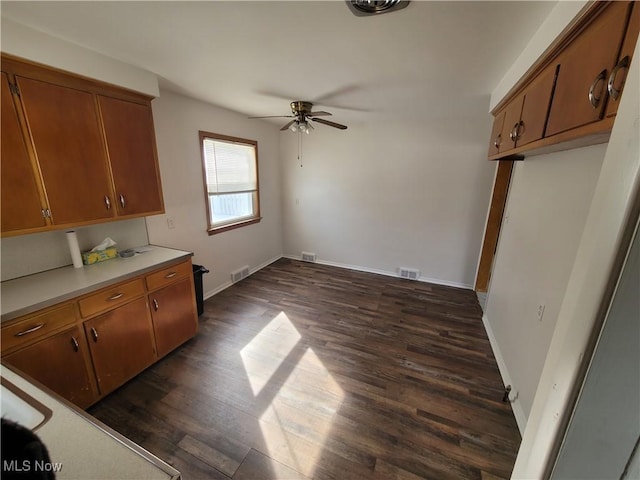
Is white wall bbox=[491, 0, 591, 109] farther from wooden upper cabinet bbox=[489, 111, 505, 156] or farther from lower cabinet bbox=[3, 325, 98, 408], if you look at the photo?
lower cabinet bbox=[3, 325, 98, 408]

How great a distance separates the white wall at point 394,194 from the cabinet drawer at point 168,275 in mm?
2635

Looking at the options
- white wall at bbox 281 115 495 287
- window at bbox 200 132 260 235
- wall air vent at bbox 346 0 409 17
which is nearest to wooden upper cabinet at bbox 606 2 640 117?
wall air vent at bbox 346 0 409 17

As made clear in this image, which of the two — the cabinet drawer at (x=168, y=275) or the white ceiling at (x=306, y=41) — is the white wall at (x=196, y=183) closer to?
the white ceiling at (x=306, y=41)

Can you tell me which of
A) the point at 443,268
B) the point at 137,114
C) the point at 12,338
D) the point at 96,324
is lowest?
the point at 443,268

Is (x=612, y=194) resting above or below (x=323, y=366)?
above

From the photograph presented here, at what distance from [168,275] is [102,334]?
593 millimetres

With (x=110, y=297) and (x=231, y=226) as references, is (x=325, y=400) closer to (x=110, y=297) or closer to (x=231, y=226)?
(x=110, y=297)

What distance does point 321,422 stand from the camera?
68.6 inches

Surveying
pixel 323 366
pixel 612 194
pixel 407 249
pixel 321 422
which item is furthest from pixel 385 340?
pixel 612 194

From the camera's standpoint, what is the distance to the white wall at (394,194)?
11.4 feet

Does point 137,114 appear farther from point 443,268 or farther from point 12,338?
point 443,268

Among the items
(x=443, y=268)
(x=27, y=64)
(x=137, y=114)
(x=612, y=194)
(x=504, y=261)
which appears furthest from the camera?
(x=443, y=268)

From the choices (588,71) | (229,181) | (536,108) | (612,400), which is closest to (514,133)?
(536,108)

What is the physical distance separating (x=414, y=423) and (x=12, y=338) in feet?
8.19
